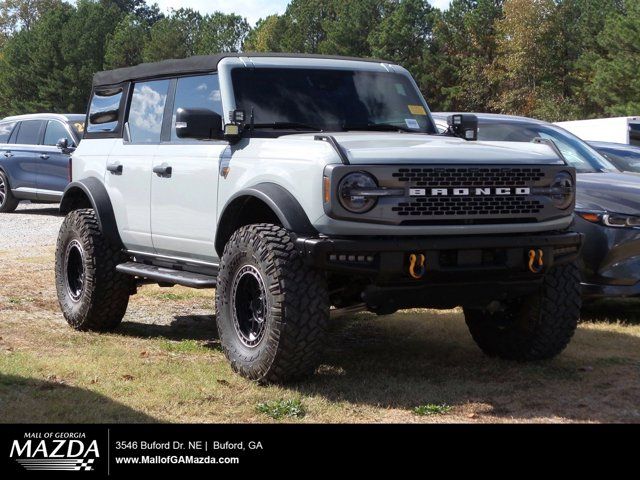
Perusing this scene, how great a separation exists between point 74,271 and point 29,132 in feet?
37.9

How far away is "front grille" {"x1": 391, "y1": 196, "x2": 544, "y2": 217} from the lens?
19.0 ft

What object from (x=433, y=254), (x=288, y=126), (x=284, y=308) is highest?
(x=288, y=126)

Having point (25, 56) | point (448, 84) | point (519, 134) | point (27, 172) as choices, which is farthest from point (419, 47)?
point (519, 134)

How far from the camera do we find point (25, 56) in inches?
3447

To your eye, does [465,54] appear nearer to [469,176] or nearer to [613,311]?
[613,311]

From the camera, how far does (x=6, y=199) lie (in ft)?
64.6

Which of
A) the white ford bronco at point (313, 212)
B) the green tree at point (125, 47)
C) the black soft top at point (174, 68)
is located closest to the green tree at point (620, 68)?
the black soft top at point (174, 68)

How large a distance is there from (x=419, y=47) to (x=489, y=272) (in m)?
63.3

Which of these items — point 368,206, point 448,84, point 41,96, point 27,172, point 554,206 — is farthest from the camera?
point 41,96

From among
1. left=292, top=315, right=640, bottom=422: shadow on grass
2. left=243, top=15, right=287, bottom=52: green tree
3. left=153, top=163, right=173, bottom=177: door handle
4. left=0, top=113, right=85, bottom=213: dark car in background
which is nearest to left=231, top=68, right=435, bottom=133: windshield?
left=153, top=163, right=173, bottom=177: door handle

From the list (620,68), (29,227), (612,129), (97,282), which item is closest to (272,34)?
(620,68)

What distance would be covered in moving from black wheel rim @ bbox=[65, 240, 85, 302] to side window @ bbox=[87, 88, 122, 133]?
39.3 inches

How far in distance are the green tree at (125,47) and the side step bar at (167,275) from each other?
81062 millimetres
